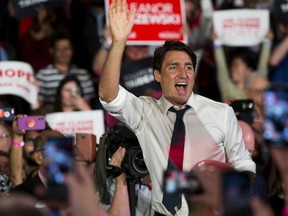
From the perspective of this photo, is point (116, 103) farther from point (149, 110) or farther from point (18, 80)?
point (18, 80)

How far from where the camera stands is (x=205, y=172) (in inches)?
128

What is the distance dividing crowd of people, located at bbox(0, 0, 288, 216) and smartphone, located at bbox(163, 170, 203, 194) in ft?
0.03

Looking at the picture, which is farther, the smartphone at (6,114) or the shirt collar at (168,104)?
the smartphone at (6,114)

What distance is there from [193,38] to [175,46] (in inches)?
132

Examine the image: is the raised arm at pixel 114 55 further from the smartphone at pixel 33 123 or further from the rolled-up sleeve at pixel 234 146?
the smartphone at pixel 33 123

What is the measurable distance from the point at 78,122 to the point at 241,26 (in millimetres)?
1803

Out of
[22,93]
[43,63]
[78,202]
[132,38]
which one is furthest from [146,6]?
[78,202]

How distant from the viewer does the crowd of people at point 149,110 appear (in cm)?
340

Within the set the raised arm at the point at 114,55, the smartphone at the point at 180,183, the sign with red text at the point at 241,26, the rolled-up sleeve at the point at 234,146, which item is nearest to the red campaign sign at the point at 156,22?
the sign with red text at the point at 241,26

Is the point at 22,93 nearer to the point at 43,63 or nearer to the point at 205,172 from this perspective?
the point at 43,63

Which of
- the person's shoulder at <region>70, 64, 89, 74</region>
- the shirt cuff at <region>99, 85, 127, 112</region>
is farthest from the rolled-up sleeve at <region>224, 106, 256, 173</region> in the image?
the person's shoulder at <region>70, 64, 89, 74</region>

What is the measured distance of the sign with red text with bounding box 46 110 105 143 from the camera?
7566mm

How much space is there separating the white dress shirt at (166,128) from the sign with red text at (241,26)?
2979 mm

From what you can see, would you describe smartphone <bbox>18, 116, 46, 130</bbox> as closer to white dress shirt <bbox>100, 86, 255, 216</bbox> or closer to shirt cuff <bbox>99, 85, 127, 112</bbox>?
white dress shirt <bbox>100, 86, 255, 216</bbox>
